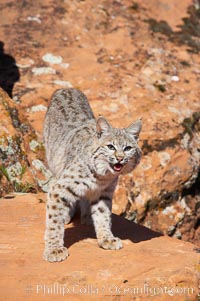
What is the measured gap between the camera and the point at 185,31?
1249 centimetres

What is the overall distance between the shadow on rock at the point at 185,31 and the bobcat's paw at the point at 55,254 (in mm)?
7133

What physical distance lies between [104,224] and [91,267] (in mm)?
959

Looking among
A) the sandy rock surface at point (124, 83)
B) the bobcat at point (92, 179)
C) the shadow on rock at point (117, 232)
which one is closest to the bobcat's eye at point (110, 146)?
the bobcat at point (92, 179)

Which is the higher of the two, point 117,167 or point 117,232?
point 117,167

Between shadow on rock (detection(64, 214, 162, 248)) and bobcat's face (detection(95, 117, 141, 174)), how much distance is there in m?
0.83

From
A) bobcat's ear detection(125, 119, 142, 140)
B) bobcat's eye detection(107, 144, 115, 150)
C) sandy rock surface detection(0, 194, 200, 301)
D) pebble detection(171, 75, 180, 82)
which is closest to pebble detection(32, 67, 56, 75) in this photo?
pebble detection(171, 75, 180, 82)

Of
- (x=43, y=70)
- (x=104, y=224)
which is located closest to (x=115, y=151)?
(x=104, y=224)

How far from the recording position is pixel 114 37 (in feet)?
38.2

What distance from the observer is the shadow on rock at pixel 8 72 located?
34.1 ft

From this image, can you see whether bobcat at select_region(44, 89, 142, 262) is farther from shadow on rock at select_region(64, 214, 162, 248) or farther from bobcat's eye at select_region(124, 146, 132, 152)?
shadow on rock at select_region(64, 214, 162, 248)

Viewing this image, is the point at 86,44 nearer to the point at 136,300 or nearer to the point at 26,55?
the point at 26,55

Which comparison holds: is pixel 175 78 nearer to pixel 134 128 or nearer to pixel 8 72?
pixel 8 72

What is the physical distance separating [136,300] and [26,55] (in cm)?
680

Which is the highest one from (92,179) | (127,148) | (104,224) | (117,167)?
(127,148)
